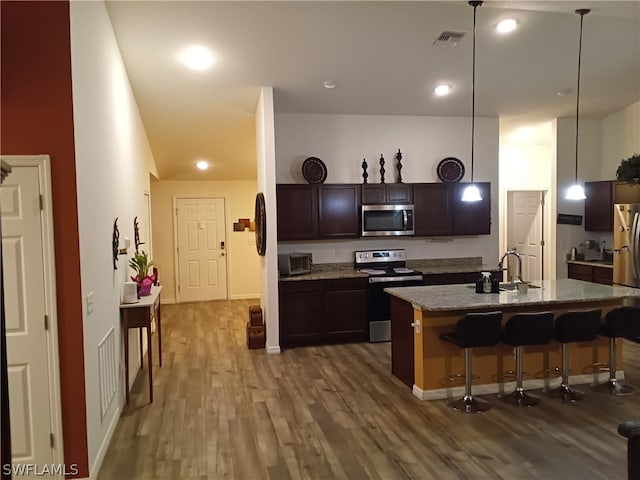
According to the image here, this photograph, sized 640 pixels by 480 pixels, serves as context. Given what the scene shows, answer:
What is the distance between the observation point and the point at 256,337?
5711 millimetres

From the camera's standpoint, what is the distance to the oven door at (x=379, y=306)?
19.2 ft

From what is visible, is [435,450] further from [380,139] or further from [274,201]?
[380,139]

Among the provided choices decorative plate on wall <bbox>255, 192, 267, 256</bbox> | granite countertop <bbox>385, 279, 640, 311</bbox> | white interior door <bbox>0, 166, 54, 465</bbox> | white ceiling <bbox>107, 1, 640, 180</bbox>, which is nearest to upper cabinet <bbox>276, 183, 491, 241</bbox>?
decorative plate on wall <bbox>255, 192, 267, 256</bbox>

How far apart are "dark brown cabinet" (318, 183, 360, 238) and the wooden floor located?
1.78m

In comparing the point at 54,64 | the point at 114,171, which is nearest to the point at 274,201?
the point at 114,171

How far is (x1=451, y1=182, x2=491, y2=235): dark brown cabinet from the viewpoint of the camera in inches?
255

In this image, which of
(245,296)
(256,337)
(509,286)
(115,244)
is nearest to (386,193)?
(509,286)

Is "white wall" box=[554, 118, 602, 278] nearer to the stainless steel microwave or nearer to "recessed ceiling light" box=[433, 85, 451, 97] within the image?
"recessed ceiling light" box=[433, 85, 451, 97]

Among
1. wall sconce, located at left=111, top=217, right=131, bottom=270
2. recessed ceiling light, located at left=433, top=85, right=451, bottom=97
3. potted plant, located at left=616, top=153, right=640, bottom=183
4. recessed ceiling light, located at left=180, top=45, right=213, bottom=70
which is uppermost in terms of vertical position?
recessed ceiling light, located at left=180, top=45, right=213, bottom=70

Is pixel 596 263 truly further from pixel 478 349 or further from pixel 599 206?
pixel 478 349

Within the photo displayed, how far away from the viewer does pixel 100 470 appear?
9.81 ft

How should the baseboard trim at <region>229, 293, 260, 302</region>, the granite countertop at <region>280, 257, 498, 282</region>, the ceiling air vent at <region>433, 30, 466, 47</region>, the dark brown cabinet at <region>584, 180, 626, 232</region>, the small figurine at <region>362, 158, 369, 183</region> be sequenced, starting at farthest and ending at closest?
1. the baseboard trim at <region>229, 293, 260, 302</region>
2. the dark brown cabinet at <region>584, 180, 626, 232</region>
3. the small figurine at <region>362, 158, 369, 183</region>
4. the granite countertop at <region>280, 257, 498, 282</region>
5. the ceiling air vent at <region>433, 30, 466, 47</region>

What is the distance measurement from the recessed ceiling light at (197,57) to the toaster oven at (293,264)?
2.36m

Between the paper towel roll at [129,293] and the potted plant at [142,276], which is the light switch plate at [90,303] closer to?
the paper towel roll at [129,293]
